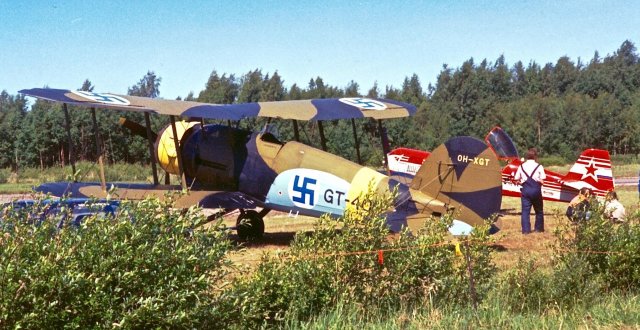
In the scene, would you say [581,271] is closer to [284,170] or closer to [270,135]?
[284,170]

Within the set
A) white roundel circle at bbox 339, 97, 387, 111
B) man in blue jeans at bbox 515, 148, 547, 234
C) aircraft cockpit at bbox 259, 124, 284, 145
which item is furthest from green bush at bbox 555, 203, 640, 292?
white roundel circle at bbox 339, 97, 387, 111

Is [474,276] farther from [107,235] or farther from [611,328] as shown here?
[107,235]

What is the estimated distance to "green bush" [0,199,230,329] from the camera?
4164 millimetres

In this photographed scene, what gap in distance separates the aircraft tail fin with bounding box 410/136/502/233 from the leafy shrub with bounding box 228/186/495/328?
14.4ft

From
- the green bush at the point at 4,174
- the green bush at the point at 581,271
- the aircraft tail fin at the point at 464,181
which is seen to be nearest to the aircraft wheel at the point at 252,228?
the aircraft tail fin at the point at 464,181

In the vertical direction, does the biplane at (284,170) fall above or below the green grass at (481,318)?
above

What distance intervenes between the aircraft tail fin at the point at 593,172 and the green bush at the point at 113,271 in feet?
43.5

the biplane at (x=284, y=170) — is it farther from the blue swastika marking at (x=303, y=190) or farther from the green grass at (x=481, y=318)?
the green grass at (x=481, y=318)

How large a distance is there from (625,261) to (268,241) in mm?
7779

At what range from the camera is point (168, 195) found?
16.5ft

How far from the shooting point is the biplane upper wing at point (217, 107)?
41.0ft

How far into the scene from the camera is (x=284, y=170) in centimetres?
1278

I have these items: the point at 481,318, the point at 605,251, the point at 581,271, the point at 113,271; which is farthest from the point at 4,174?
the point at 113,271

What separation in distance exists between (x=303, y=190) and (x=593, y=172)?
7.63 metres
